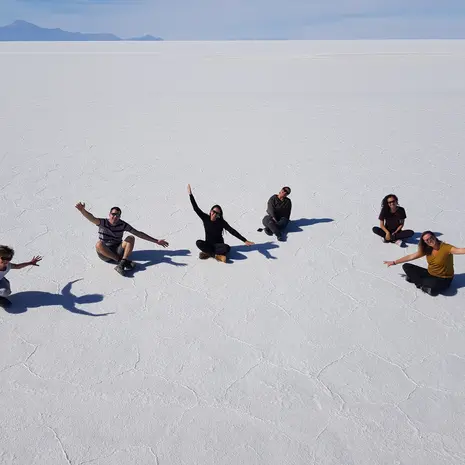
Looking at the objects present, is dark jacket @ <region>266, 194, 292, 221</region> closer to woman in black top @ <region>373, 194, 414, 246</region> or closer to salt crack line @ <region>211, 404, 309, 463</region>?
woman in black top @ <region>373, 194, 414, 246</region>

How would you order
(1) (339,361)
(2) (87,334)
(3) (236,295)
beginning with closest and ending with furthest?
(1) (339,361), (2) (87,334), (3) (236,295)

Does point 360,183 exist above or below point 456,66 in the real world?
below

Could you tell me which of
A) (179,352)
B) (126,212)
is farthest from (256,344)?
(126,212)

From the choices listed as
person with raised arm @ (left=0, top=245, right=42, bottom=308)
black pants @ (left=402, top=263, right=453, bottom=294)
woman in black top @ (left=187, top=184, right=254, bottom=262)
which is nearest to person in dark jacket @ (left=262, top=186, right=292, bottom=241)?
woman in black top @ (left=187, top=184, right=254, bottom=262)

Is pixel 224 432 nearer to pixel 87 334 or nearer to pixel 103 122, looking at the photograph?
pixel 87 334

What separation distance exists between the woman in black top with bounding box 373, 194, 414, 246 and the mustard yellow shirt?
3.67ft

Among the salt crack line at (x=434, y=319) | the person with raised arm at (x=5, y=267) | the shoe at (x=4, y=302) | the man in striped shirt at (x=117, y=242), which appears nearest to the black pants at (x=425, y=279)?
the salt crack line at (x=434, y=319)

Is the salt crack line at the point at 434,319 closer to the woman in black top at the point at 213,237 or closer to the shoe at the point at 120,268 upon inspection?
the woman in black top at the point at 213,237

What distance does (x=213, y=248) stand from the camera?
512 centimetres

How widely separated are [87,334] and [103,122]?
9.51 m

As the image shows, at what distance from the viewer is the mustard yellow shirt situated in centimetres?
420

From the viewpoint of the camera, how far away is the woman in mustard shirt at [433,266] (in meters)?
4.15

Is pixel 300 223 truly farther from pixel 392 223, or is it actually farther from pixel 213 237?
pixel 213 237

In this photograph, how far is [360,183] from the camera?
7.72m
